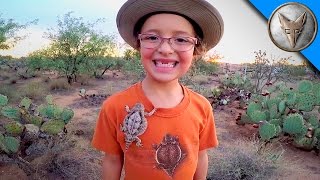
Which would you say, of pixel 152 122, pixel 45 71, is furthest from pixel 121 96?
pixel 45 71

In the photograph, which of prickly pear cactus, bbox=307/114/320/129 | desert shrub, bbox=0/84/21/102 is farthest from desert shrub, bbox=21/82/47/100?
prickly pear cactus, bbox=307/114/320/129

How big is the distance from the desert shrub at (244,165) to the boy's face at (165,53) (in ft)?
6.52

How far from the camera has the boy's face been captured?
4.85 ft

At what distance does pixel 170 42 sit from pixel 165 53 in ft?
0.16

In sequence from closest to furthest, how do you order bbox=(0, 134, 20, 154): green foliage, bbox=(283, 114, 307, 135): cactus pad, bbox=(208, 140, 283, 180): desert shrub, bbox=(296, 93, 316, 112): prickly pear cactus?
bbox=(0, 134, 20, 154): green foliage → bbox=(208, 140, 283, 180): desert shrub → bbox=(283, 114, 307, 135): cactus pad → bbox=(296, 93, 316, 112): prickly pear cactus

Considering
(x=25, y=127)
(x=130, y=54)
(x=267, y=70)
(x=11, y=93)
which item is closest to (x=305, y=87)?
(x=267, y=70)

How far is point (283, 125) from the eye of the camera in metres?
4.39

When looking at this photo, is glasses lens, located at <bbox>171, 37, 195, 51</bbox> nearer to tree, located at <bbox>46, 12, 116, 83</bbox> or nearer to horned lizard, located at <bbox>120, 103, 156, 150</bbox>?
horned lizard, located at <bbox>120, 103, 156, 150</bbox>

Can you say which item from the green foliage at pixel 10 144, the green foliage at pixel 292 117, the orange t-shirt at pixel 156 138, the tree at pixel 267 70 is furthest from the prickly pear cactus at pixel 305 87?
the orange t-shirt at pixel 156 138

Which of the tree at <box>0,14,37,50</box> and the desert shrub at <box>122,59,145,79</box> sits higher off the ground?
the tree at <box>0,14,37,50</box>

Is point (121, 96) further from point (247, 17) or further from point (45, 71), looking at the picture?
point (45, 71)

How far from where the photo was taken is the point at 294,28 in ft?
10.4

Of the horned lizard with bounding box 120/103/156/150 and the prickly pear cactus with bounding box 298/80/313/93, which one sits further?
the prickly pear cactus with bounding box 298/80/313/93

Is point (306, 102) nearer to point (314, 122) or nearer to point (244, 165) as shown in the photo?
point (314, 122)
